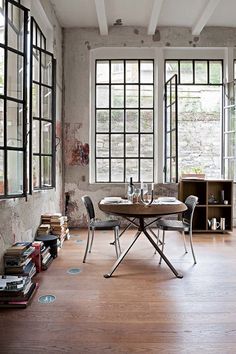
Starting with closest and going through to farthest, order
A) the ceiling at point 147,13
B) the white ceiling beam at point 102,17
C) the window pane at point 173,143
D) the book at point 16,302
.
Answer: the book at point 16,302 < the white ceiling beam at point 102,17 < the ceiling at point 147,13 < the window pane at point 173,143

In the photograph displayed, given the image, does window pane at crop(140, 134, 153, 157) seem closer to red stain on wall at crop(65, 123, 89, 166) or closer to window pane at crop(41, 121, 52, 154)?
red stain on wall at crop(65, 123, 89, 166)

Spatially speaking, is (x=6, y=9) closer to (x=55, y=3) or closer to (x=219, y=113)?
(x=55, y=3)

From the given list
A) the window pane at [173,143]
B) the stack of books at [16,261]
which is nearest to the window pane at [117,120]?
the window pane at [173,143]

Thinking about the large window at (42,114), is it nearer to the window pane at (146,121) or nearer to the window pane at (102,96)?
the window pane at (102,96)

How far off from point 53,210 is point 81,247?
3.03 ft

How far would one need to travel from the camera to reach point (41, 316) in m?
2.54

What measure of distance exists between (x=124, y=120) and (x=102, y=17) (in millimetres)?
1899

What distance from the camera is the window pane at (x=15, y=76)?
330cm

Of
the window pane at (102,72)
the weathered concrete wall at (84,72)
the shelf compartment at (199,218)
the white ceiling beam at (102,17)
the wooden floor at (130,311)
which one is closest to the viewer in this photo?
the wooden floor at (130,311)

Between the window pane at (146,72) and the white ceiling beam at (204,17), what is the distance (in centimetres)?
103

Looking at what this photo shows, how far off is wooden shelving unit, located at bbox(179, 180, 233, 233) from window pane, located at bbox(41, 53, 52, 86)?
284 cm

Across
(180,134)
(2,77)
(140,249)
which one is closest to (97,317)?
(140,249)

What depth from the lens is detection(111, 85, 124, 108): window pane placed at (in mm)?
6352

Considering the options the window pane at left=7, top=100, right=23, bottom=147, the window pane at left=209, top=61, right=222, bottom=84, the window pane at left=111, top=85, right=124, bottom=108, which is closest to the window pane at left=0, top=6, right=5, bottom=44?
the window pane at left=7, top=100, right=23, bottom=147
